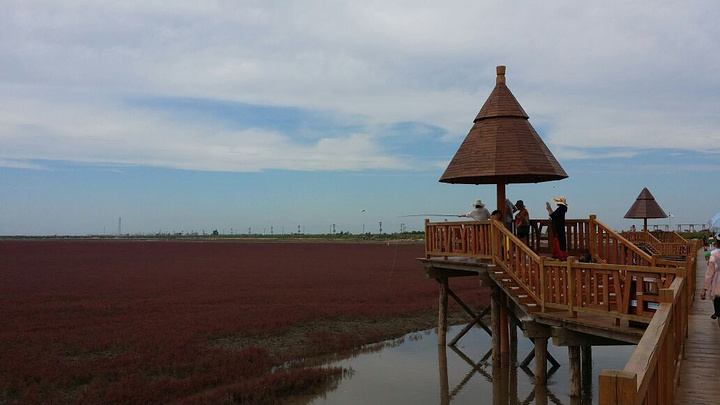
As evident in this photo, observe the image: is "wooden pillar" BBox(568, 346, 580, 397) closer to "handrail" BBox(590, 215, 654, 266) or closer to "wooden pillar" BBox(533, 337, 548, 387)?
"wooden pillar" BBox(533, 337, 548, 387)

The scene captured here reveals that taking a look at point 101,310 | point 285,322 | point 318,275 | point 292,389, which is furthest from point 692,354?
point 318,275

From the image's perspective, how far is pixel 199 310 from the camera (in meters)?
21.1

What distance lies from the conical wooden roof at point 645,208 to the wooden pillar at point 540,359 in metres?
25.3

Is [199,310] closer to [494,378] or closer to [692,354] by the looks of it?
[494,378]

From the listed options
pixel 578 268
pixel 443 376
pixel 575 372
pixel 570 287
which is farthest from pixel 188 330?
pixel 578 268

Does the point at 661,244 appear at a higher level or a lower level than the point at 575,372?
higher

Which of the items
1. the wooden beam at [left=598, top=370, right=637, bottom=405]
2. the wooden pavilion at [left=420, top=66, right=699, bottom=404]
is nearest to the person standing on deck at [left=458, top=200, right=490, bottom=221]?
the wooden pavilion at [left=420, top=66, right=699, bottom=404]

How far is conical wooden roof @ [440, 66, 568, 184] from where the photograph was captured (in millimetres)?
12133

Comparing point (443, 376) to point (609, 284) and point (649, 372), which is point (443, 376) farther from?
point (649, 372)

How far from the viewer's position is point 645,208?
33562mm

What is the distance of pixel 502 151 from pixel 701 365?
6.69 meters

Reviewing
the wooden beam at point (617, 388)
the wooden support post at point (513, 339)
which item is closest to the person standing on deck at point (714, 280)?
the wooden support post at point (513, 339)

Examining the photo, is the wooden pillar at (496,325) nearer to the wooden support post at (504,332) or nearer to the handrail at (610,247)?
the wooden support post at (504,332)

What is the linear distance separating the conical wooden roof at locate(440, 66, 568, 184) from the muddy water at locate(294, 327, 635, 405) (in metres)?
4.49
